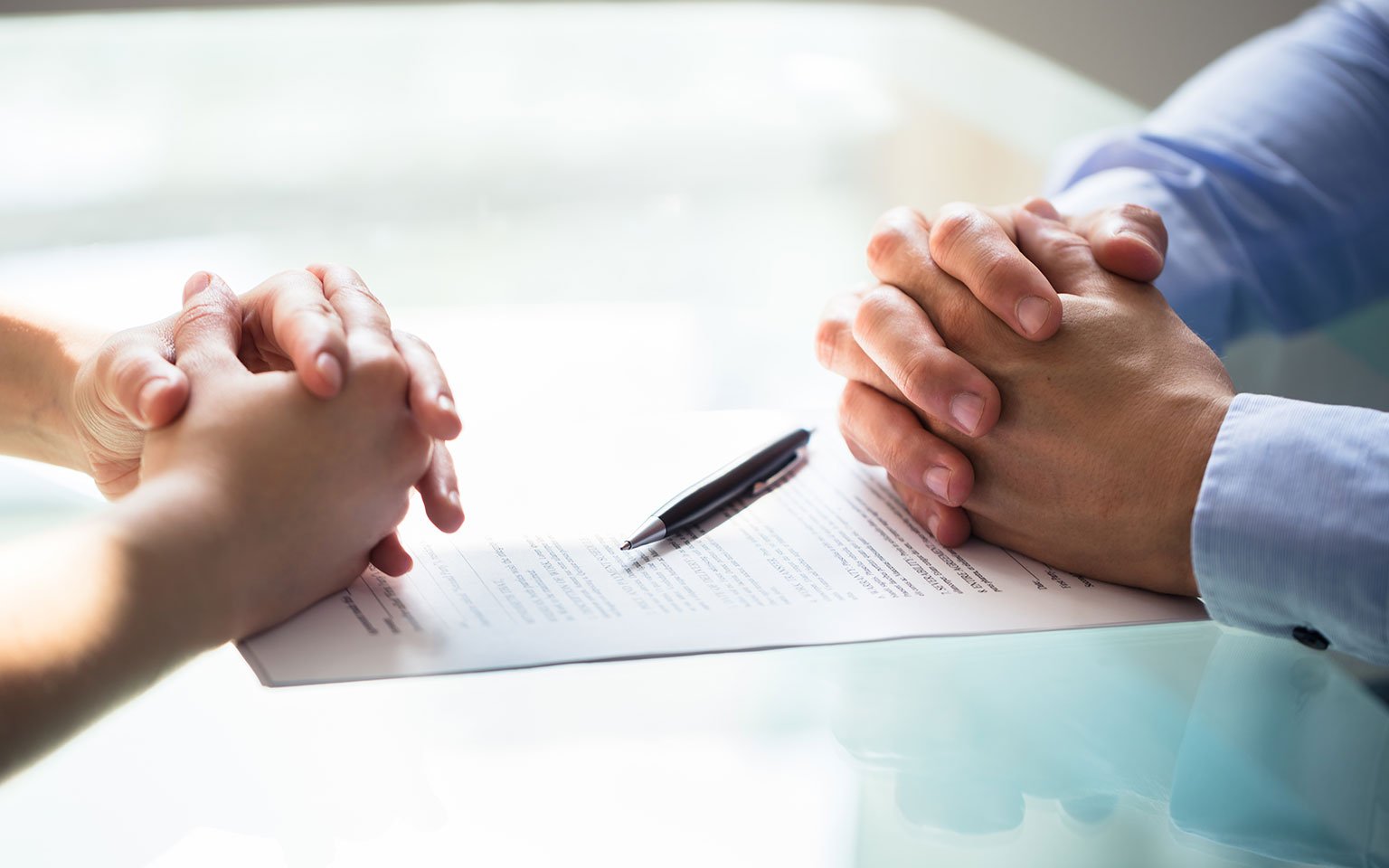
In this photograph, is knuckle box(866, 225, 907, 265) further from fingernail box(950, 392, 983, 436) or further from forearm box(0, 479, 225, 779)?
forearm box(0, 479, 225, 779)

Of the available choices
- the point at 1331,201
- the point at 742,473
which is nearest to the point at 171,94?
the point at 742,473

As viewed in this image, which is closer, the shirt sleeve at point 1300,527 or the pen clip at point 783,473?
the shirt sleeve at point 1300,527

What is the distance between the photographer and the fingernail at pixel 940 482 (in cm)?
74

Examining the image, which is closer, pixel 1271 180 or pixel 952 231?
pixel 952 231

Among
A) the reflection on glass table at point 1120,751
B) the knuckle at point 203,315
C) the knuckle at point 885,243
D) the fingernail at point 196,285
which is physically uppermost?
Result: the fingernail at point 196,285

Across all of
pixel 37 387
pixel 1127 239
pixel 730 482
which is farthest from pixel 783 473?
pixel 37 387

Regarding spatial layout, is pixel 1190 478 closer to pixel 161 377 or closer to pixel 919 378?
pixel 919 378

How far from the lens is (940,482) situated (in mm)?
743

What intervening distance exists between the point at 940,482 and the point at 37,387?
62 cm

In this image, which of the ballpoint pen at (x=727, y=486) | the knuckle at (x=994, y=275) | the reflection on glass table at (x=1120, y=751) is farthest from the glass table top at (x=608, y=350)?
the knuckle at (x=994, y=275)

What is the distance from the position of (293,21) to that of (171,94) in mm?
Result: 401

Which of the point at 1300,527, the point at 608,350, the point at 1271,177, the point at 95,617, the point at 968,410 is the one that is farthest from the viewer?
the point at 1271,177

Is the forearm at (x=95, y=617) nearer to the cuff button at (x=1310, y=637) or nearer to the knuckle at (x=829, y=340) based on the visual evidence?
the knuckle at (x=829, y=340)

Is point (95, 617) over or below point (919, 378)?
over
